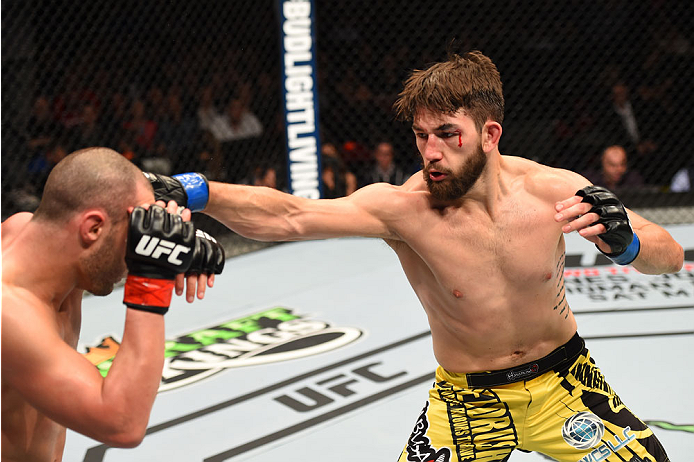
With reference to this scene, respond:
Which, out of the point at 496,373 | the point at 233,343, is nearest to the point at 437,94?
the point at 496,373

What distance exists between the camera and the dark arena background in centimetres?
323

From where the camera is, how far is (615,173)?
230 inches

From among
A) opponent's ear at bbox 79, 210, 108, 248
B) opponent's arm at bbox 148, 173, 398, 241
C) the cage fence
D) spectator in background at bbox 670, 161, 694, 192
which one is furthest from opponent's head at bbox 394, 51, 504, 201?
spectator in background at bbox 670, 161, 694, 192

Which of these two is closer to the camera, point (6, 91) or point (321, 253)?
point (6, 91)

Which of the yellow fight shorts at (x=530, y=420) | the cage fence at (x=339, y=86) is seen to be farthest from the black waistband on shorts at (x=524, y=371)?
the cage fence at (x=339, y=86)

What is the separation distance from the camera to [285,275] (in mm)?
5000

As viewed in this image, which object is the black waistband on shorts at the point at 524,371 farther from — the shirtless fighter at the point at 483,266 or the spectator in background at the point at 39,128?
the spectator in background at the point at 39,128

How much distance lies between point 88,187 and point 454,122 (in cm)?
98

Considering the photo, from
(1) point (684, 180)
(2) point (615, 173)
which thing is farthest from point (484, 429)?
(1) point (684, 180)

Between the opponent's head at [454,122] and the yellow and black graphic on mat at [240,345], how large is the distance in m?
1.85

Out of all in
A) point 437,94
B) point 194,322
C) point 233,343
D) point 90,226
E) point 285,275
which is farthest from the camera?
point 285,275

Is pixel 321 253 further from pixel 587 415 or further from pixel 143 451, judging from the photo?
pixel 587 415

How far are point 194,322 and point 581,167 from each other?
12.0 feet

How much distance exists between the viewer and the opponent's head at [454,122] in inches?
81.1
